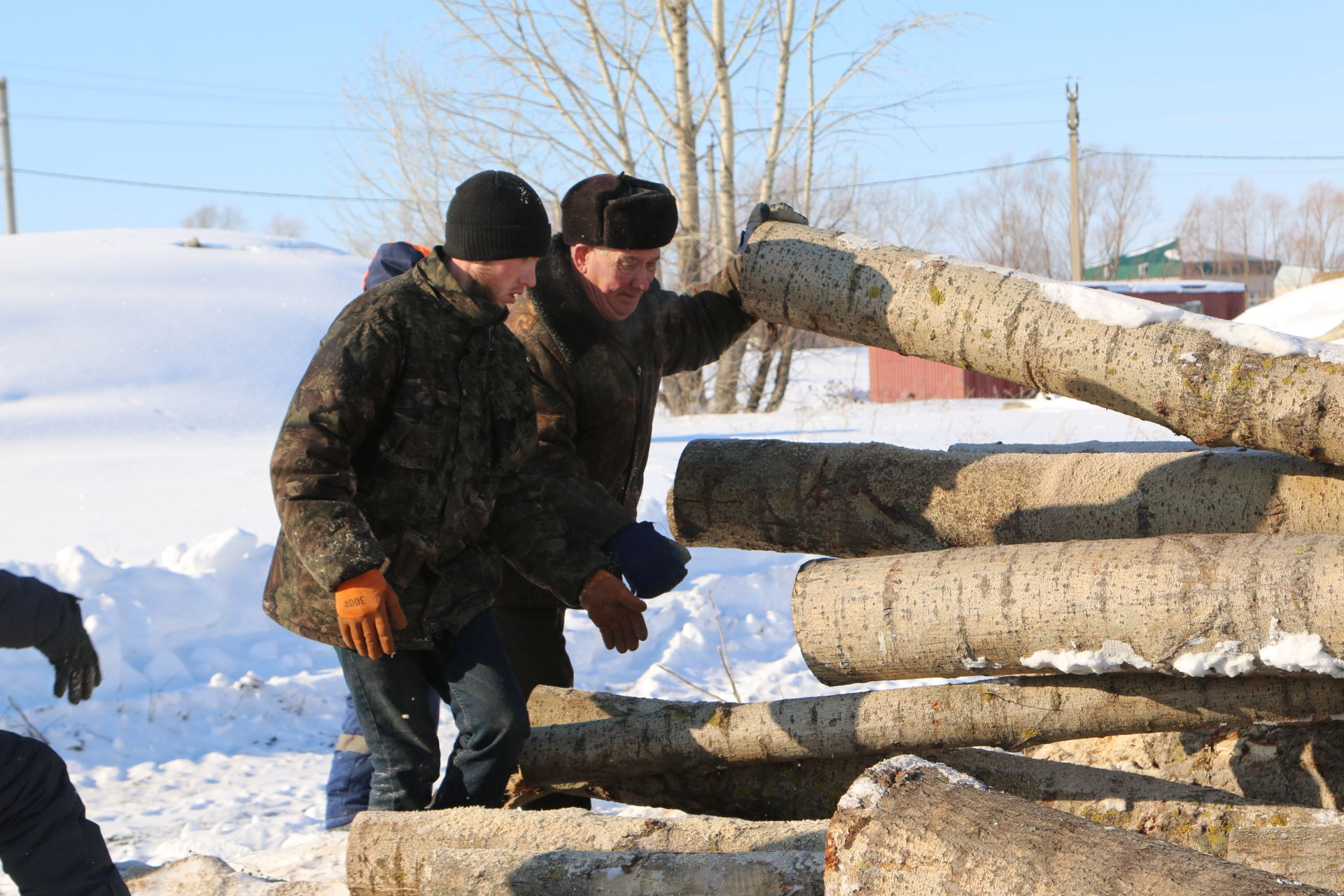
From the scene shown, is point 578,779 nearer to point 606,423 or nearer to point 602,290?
point 606,423

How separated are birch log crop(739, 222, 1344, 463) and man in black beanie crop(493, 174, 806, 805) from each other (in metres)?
0.34

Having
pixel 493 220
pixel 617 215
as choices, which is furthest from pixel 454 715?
pixel 617 215

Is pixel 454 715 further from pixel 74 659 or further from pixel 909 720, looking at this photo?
pixel 909 720

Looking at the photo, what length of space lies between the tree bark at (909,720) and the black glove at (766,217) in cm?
142

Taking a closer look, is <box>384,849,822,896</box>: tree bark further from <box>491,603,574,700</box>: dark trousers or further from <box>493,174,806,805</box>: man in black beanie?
<box>491,603,574,700</box>: dark trousers

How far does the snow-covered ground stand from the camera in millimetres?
4566

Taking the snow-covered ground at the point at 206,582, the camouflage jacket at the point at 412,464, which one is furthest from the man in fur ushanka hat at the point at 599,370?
the snow-covered ground at the point at 206,582

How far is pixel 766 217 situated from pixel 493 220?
1.10m

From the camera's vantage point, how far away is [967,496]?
10.8ft


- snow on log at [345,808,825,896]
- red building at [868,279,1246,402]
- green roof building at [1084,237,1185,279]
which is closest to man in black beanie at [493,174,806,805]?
snow on log at [345,808,825,896]

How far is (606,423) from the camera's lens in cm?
355

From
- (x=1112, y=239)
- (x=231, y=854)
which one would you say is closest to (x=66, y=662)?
(x=231, y=854)

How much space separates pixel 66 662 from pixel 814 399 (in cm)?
2112

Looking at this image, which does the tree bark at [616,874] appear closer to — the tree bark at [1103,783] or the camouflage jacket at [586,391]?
the tree bark at [1103,783]
